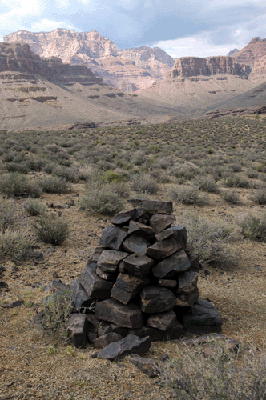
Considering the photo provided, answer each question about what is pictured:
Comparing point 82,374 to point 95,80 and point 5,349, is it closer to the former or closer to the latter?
point 5,349

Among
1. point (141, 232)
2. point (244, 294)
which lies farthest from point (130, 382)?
point (244, 294)

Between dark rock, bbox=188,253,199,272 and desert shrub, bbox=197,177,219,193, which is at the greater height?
dark rock, bbox=188,253,199,272

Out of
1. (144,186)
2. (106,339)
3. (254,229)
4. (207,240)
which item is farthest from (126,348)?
(144,186)

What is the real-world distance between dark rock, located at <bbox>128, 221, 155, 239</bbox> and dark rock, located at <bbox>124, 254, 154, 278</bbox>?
1.23 feet

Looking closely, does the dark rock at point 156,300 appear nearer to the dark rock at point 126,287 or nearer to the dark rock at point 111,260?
the dark rock at point 126,287

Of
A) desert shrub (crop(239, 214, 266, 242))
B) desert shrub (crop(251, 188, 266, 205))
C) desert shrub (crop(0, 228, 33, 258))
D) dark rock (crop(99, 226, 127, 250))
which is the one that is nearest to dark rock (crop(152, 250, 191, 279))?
dark rock (crop(99, 226, 127, 250))

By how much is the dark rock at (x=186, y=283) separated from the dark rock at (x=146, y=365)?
3.41ft

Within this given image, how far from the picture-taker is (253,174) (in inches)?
661

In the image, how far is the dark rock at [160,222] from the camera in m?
4.18

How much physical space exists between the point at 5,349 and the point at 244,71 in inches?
9051

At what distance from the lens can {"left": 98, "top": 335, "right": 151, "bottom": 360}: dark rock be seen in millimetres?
3254

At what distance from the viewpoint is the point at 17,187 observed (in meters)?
9.46

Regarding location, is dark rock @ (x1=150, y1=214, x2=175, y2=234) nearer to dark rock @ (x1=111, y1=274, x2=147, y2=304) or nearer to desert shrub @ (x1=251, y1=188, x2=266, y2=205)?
dark rock @ (x1=111, y1=274, x2=147, y2=304)

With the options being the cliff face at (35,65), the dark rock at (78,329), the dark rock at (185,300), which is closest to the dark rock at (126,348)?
the dark rock at (78,329)
